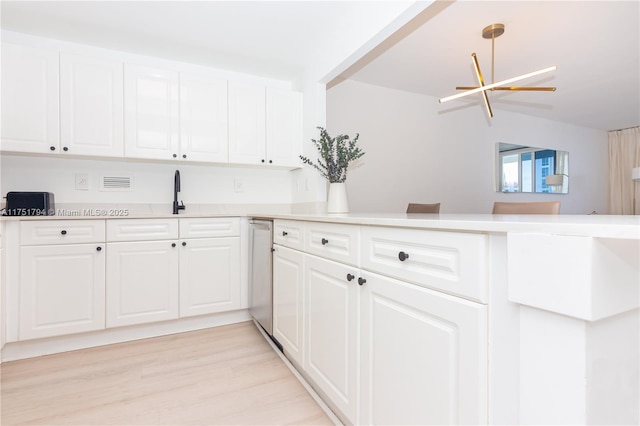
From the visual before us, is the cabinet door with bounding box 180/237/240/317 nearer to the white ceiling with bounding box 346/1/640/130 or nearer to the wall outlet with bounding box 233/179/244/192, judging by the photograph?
the wall outlet with bounding box 233/179/244/192

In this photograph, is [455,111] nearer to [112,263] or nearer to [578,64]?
[578,64]

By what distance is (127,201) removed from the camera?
265 centimetres

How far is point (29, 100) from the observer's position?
84.6 inches

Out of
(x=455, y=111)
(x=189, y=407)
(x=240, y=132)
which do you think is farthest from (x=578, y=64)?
(x=189, y=407)

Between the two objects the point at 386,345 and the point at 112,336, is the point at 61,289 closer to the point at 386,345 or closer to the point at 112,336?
the point at 112,336

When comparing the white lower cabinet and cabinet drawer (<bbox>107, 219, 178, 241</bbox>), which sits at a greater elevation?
cabinet drawer (<bbox>107, 219, 178, 241</bbox>)

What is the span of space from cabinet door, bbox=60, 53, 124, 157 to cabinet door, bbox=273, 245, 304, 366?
60.9 inches

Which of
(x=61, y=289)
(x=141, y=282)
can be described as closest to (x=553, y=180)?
(x=141, y=282)

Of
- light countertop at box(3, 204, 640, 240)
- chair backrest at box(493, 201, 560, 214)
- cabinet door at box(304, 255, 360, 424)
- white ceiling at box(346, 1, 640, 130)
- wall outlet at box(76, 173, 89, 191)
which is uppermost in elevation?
white ceiling at box(346, 1, 640, 130)

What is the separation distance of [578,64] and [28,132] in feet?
15.3

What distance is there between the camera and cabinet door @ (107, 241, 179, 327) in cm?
219

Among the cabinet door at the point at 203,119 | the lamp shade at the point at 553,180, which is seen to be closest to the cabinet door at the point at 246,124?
the cabinet door at the point at 203,119

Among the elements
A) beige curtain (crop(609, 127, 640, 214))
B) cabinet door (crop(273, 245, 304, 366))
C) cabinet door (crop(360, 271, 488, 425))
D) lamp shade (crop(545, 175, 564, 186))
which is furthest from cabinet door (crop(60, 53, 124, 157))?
beige curtain (crop(609, 127, 640, 214))

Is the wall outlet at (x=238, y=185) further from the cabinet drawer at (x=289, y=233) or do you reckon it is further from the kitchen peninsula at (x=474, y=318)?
the kitchen peninsula at (x=474, y=318)
